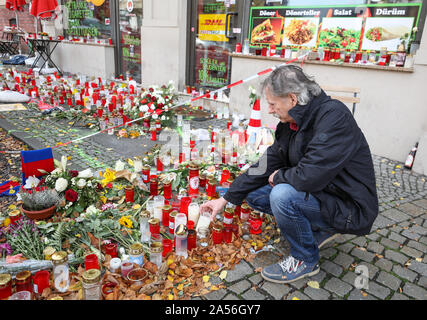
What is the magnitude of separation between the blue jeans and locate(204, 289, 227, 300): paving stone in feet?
1.92

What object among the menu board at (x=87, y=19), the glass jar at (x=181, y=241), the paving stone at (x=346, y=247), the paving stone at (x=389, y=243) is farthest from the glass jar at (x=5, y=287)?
the menu board at (x=87, y=19)

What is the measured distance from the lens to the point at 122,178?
3.71m

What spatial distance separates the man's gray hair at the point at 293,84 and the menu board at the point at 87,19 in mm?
9701

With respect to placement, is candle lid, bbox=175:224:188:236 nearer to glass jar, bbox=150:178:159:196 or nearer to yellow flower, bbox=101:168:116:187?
glass jar, bbox=150:178:159:196

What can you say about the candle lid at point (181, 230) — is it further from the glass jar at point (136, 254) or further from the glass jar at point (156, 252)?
the glass jar at point (136, 254)

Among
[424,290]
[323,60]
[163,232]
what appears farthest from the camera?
[323,60]

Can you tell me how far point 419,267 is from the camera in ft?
8.53

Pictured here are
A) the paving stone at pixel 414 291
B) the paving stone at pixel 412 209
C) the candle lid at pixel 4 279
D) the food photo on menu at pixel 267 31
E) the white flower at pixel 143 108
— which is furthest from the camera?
the food photo on menu at pixel 267 31

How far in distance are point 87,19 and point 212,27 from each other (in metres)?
6.00

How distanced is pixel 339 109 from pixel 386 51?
3.88 metres

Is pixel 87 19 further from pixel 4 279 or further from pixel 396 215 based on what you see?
pixel 396 215

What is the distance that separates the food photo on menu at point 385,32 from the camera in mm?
4910
